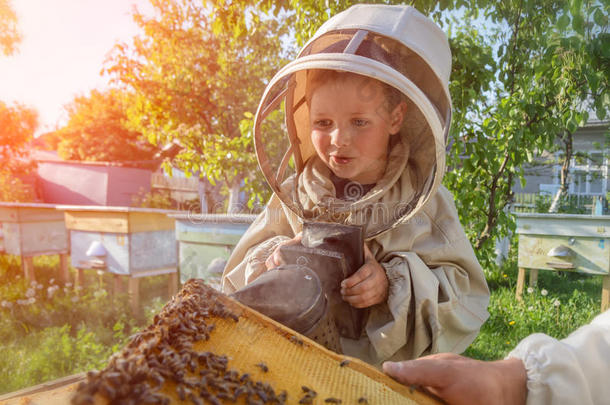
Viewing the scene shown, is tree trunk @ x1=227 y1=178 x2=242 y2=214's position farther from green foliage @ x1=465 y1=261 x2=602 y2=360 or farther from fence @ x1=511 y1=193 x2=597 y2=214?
fence @ x1=511 y1=193 x2=597 y2=214

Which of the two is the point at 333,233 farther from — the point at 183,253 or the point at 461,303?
the point at 183,253

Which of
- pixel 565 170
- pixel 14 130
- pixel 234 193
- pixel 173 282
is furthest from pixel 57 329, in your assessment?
pixel 14 130

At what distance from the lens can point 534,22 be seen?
2979 millimetres

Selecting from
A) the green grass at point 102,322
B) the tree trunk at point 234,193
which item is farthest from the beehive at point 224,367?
the tree trunk at point 234,193

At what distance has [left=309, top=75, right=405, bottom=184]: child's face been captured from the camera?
1365 mm

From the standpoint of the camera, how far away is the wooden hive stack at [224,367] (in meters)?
0.60

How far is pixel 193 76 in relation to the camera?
18.7ft

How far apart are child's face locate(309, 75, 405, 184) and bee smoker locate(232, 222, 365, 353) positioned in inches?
12.6

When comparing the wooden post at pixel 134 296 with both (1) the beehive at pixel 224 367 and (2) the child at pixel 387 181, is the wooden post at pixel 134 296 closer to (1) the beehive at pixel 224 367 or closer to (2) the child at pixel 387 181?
(2) the child at pixel 387 181

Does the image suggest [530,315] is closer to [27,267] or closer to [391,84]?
[391,84]

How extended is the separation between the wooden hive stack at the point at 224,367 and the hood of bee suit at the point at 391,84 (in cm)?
63

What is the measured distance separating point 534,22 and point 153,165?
18183 mm

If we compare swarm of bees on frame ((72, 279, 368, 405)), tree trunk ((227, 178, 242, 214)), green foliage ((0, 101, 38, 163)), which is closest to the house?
tree trunk ((227, 178, 242, 214))

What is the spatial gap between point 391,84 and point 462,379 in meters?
0.82
